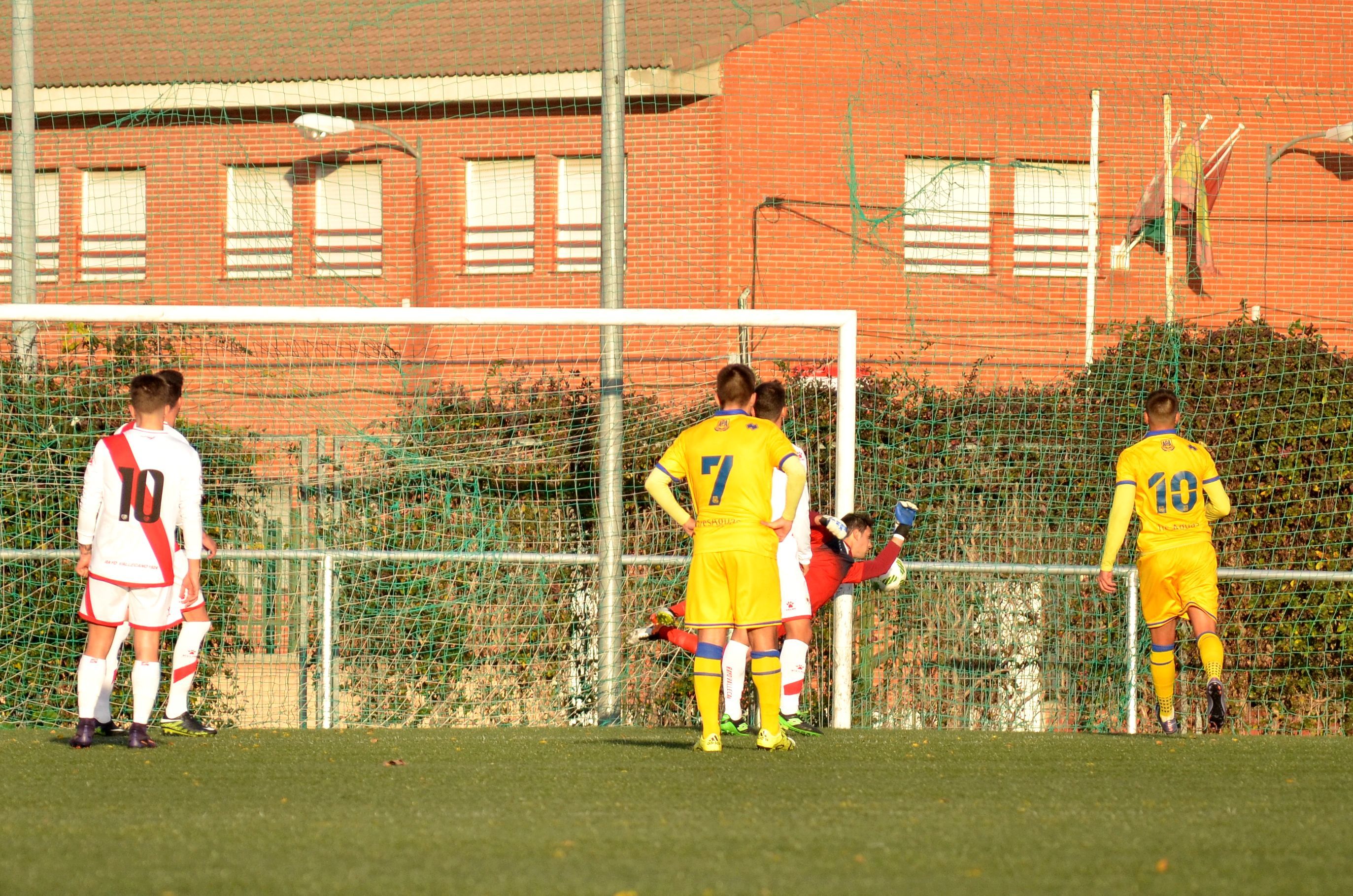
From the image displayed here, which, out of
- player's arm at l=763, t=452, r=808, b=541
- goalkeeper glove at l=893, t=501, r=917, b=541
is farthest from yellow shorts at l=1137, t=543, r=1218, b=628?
player's arm at l=763, t=452, r=808, b=541

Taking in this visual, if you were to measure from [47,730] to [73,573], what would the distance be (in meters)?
1.14

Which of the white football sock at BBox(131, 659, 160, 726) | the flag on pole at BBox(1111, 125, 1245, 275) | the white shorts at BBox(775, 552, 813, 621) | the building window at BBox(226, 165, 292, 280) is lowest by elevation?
the white football sock at BBox(131, 659, 160, 726)

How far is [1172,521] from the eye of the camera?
7.71 m

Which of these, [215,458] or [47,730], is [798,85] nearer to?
[215,458]

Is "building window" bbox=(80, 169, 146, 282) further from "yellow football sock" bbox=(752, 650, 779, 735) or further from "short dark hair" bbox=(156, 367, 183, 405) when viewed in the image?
"yellow football sock" bbox=(752, 650, 779, 735)

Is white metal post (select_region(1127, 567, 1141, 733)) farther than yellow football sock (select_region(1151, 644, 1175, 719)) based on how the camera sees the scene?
Yes

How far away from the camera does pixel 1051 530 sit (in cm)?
989

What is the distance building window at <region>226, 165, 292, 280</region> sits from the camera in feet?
35.3

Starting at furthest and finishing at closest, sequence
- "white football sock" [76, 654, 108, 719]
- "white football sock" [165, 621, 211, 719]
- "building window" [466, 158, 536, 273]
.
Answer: "building window" [466, 158, 536, 273] < "white football sock" [165, 621, 211, 719] < "white football sock" [76, 654, 108, 719]

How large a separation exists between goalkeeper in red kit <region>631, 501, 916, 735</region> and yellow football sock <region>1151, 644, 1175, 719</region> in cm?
144

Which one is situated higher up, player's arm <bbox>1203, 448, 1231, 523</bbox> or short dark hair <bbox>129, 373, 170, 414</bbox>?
short dark hair <bbox>129, 373, 170, 414</bbox>

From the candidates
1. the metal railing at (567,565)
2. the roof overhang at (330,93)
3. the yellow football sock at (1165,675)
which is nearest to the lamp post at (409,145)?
the roof overhang at (330,93)

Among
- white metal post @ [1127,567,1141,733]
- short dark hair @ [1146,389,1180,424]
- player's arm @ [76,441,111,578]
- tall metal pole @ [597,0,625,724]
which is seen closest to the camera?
player's arm @ [76,441,111,578]

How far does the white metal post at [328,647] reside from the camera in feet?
29.4
